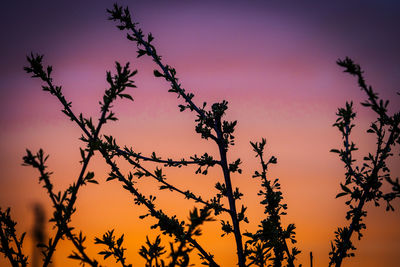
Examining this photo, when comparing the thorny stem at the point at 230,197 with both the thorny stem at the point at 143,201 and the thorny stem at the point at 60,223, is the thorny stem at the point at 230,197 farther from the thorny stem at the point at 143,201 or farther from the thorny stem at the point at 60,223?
the thorny stem at the point at 60,223

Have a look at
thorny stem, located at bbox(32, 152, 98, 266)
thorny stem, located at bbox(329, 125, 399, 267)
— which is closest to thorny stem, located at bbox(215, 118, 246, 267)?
thorny stem, located at bbox(329, 125, 399, 267)

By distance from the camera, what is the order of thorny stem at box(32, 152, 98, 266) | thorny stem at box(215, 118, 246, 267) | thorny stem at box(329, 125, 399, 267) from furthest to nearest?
1. thorny stem at box(215, 118, 246, 267)
2. thorny stem at box(329, 125, 399, 267)
3. thorny stem at box(32, 152, 98, 266)

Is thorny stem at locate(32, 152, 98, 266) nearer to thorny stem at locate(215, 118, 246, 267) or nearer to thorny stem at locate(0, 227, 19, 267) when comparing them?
thorny stem at locate(0, 227, 19, 267)

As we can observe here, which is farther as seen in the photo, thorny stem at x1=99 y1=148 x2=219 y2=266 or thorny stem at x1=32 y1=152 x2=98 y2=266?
thorny stem at x1=99 y1=148 x2=219 y2=266

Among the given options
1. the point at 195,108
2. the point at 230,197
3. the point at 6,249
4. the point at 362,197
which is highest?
the point at 195,108

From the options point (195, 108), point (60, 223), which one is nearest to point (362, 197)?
point (195, 108)

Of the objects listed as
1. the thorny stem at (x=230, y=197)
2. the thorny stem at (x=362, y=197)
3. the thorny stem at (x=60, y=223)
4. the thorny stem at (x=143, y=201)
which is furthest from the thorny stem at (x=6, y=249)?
the thorny stem at (x=362, y=197)

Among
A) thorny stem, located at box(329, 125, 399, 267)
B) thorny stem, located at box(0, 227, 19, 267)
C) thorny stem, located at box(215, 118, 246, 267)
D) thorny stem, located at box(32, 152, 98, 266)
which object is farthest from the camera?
thorny stem, located at box(215, 118, 246, 267)

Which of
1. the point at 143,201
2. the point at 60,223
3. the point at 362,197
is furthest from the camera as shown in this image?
the point at 143,201

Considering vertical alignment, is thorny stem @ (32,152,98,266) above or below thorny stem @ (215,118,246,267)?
below

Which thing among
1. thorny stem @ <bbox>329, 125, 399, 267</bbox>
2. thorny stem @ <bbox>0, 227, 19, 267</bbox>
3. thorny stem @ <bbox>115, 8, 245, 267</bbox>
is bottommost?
thorny stem @ <bbox>0, 227, 19, 267</bbox>

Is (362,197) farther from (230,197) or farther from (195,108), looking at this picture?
(195,108)

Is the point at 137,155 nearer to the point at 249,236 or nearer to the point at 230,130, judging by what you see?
the point at 230,130

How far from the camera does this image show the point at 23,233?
3314 millimetres
